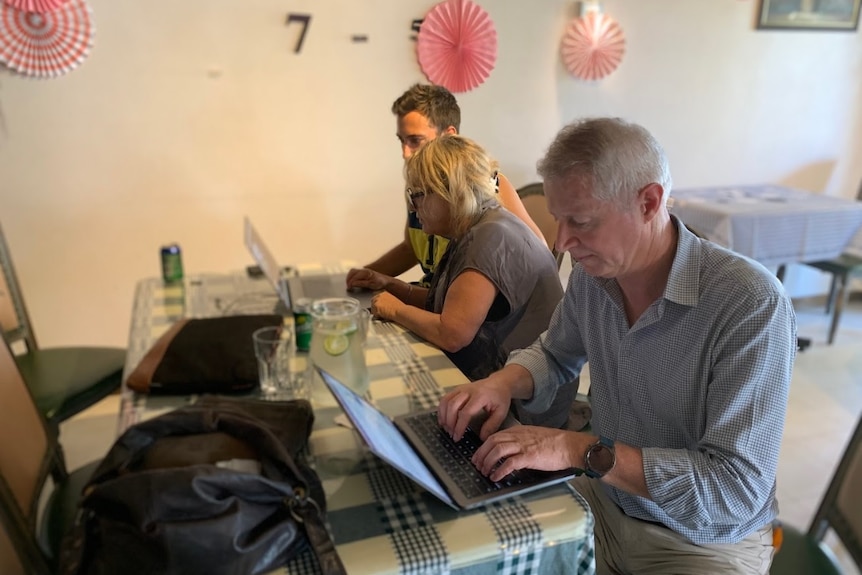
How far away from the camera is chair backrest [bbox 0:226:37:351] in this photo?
6.30 ft

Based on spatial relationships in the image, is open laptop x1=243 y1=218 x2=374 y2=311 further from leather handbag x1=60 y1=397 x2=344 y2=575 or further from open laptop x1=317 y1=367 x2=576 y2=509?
leather handbag x1=60 y1=397 x2=344 y2=575

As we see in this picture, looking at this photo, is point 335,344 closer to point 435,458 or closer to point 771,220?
point 435,458

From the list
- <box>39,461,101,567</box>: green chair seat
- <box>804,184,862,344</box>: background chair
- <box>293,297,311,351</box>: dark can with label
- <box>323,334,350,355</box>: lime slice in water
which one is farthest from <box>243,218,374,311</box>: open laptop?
<box>804,184,862,344</box>: background chair

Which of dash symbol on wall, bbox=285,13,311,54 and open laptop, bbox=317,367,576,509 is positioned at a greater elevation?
dash symbol on wall, bbox=285,13,311,54

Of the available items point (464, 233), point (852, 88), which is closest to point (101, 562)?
point (464, 233)

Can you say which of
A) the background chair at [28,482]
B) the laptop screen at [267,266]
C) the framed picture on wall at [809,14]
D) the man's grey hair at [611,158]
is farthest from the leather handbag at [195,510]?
the framed picture on wall at [809,14]

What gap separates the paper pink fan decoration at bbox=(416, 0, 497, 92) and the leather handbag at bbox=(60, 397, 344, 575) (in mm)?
869

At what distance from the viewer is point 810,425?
2467 millimetres

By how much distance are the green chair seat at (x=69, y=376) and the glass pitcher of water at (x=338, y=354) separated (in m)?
1.04

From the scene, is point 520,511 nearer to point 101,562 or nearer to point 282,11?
point 101,562

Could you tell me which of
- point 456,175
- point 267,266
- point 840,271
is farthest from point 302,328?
point 840,271

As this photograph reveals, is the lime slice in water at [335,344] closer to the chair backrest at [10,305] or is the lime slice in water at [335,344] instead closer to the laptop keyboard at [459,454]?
the laptop keyboard at [459,454]

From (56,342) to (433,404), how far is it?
2.03m

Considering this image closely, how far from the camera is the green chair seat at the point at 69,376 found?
70.3 inches
